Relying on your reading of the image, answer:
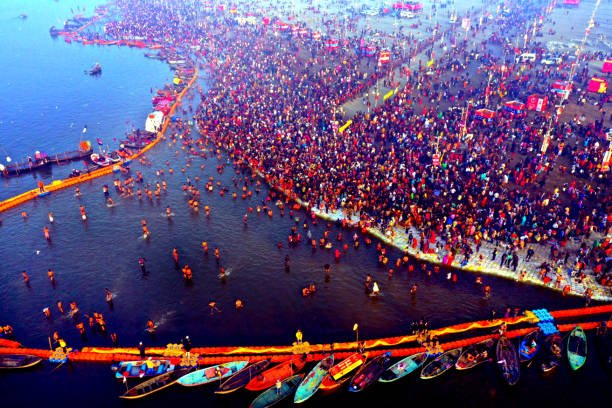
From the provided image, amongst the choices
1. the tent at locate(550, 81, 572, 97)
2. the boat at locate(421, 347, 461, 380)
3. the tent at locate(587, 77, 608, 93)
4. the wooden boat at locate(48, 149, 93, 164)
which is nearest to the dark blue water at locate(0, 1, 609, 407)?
the boat at locate(421, 347, 461, 380)

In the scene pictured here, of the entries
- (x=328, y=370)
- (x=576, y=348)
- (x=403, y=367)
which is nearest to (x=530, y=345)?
(x=576, y=348)

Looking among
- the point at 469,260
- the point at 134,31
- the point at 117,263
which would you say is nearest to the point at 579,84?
the point at 469,260

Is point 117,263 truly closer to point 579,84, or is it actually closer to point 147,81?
point 147,81

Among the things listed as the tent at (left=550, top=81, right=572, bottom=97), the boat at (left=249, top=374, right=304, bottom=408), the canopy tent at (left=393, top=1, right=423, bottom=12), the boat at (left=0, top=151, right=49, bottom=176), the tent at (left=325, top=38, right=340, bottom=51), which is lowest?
the boat at (left=249, top=374, right=304, bottom=408)

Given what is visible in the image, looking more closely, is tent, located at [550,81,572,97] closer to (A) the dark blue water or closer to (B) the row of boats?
(A) the dark blue water

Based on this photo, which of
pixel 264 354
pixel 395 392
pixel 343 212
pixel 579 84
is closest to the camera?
pixel 395 392

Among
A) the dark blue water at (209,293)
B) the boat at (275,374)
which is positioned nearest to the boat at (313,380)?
the dark blue water at (209,293)

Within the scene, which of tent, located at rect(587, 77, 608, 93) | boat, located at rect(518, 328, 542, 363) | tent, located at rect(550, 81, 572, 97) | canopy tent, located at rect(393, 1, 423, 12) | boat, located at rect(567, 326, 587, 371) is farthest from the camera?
canopy tent, located at rect(393, 1, 423, 12)

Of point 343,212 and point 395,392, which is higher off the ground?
point 343,212

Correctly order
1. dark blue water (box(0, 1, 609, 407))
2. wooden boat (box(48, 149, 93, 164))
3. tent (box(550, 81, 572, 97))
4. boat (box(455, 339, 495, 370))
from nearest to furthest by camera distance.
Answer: dark blue water (box(0, 1, 609, 407))
boat (box(455, 339, 495, 370))
wooden boat (box(48, 149, 93, 164))
tent (box(550, 81, 572, 97))
